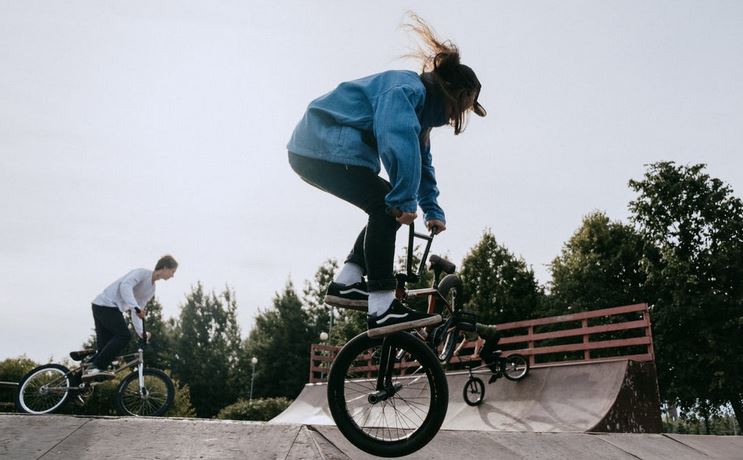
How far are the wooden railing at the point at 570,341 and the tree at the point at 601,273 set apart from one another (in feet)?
3.81

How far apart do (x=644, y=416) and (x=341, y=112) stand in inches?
296

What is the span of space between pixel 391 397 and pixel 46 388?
19.1ft

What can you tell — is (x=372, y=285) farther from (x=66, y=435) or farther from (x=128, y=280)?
(x=128, y=280)

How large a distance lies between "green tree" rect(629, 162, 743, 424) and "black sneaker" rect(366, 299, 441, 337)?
24.3m

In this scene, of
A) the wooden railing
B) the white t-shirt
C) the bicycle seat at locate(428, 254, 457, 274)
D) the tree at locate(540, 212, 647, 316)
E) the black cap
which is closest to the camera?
the black cap

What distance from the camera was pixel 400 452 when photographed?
2.85 m

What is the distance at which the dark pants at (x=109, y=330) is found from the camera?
263 inches

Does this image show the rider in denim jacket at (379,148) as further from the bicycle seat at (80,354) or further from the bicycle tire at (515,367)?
the bicycle tire at (515,367)

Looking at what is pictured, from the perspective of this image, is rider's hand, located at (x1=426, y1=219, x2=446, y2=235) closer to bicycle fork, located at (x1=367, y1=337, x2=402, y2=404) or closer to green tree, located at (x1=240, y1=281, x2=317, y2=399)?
bicycle fork, located at (x1=367, y1=337, x2=402, y2=404)

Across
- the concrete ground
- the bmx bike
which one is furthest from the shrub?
the concrete ground

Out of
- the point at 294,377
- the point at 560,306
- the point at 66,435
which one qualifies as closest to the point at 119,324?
the point at 66,435

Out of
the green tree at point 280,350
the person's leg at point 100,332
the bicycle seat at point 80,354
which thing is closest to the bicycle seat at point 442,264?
the person's leg at point 100,332

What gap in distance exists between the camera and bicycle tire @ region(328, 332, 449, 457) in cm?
282

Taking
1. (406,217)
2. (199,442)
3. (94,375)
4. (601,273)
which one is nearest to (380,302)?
(406,217)
